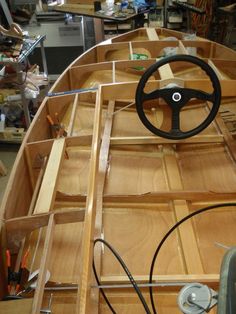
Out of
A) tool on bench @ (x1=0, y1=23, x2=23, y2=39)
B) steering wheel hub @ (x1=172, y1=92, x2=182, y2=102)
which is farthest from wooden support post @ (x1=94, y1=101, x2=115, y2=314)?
tool on bench @ (x1=0, y1=23, x2=23, y2=39)

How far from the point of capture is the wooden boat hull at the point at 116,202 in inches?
43.7

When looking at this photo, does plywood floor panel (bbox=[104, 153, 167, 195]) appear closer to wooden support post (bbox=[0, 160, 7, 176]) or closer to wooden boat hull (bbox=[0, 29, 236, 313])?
wooden boat hull (bbox=[0, 29, 236, 313])

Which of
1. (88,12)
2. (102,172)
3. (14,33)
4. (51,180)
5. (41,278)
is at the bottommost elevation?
(41,278)

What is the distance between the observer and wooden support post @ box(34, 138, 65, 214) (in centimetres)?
120

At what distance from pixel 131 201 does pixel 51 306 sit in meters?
0.59

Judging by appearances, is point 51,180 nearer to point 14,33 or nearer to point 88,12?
point 14,33

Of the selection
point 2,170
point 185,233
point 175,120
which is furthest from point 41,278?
point 2,170

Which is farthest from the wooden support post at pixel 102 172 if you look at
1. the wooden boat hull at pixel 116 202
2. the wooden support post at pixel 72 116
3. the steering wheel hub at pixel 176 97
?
the steering wheel hub at pixel 176 97

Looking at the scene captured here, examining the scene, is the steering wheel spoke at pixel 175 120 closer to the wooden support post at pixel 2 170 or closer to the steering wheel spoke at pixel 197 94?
the steering wheel spoke at pixel 197 94

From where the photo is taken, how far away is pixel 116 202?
152 cm

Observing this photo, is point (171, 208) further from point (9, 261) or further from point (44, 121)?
point (44, 121)

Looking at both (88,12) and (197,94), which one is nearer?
(197,94)

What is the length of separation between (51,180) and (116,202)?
13.5 inches

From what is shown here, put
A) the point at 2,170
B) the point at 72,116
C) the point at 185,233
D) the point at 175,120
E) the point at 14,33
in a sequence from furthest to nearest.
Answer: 1. the point at 14,33
2. the point at 2,170
3. the point at 72,116
4. the point at 175,120
5. the point at 185,233
